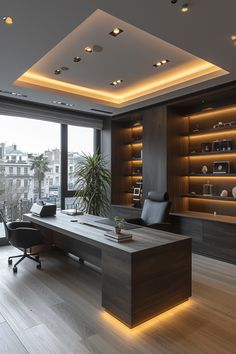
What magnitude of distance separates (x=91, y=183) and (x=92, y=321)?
351 centimetres

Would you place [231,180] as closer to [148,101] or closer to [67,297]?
[148,101]

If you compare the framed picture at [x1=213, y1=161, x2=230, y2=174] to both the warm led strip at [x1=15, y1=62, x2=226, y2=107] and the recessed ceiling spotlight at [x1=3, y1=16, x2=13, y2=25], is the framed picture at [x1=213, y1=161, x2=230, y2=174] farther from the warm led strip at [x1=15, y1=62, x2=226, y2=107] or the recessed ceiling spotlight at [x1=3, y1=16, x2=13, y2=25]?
the recessed ceiling spotlight at [x1=3, y1=16, x2=13, y2=25]

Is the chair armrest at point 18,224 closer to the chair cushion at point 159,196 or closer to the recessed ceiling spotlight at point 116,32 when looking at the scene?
the chair cushion at point 159,196

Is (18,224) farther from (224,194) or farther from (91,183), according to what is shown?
(224,194)

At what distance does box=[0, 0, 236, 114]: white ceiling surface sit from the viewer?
205 cm

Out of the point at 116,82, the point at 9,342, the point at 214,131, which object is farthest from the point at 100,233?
the point at 214,131

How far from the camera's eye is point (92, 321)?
7.57ft

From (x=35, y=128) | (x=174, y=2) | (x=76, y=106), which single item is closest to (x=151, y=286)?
(x=174, y=2)

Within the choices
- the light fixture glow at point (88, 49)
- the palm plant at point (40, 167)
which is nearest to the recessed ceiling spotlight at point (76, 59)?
the light fixture glow at point (88, 49)

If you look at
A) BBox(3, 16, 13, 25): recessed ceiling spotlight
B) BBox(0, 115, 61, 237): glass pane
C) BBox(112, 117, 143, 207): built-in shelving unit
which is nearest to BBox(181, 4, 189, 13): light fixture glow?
BBox(3, 16, 13, 25): recessed ceiling spotlight

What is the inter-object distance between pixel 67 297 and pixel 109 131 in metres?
4.07

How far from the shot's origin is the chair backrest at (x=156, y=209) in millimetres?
3768

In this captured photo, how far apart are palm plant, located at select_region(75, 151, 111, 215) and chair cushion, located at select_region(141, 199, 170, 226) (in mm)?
1749

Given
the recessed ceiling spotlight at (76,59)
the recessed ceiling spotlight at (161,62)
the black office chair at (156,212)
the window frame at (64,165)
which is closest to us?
the recessed ceiling spotlight at (76,59)
